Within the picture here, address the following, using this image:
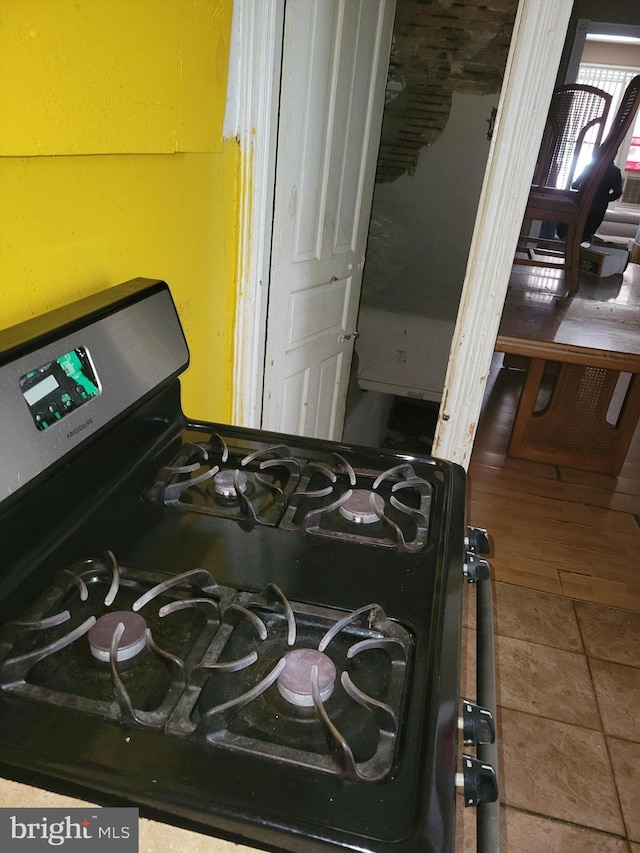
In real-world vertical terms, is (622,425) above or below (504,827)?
above

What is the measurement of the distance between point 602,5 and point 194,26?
472 centimetres

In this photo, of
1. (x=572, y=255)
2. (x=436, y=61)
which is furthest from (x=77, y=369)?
(x=572, y=255)

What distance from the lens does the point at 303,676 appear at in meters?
0.63

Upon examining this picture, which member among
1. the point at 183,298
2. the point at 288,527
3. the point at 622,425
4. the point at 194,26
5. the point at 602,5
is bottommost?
the point at 622,425

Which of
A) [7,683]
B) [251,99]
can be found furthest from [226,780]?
[251,99]

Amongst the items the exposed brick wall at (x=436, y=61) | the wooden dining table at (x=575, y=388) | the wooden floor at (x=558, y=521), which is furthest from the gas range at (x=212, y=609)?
the exposed brick wall at (x=436, y=61)

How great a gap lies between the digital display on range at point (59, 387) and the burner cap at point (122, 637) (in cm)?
24

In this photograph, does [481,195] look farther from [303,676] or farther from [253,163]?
[303,676]

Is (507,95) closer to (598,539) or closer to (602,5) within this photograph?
(598,539)

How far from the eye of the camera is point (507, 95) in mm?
1514

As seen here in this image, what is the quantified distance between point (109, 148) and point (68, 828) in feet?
2.92

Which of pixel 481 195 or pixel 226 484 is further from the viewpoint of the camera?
pixel 481 195

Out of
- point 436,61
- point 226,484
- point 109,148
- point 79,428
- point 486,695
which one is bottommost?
point 486,695

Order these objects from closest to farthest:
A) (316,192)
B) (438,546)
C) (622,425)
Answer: (438,546) < (316,192) < (622,425)
